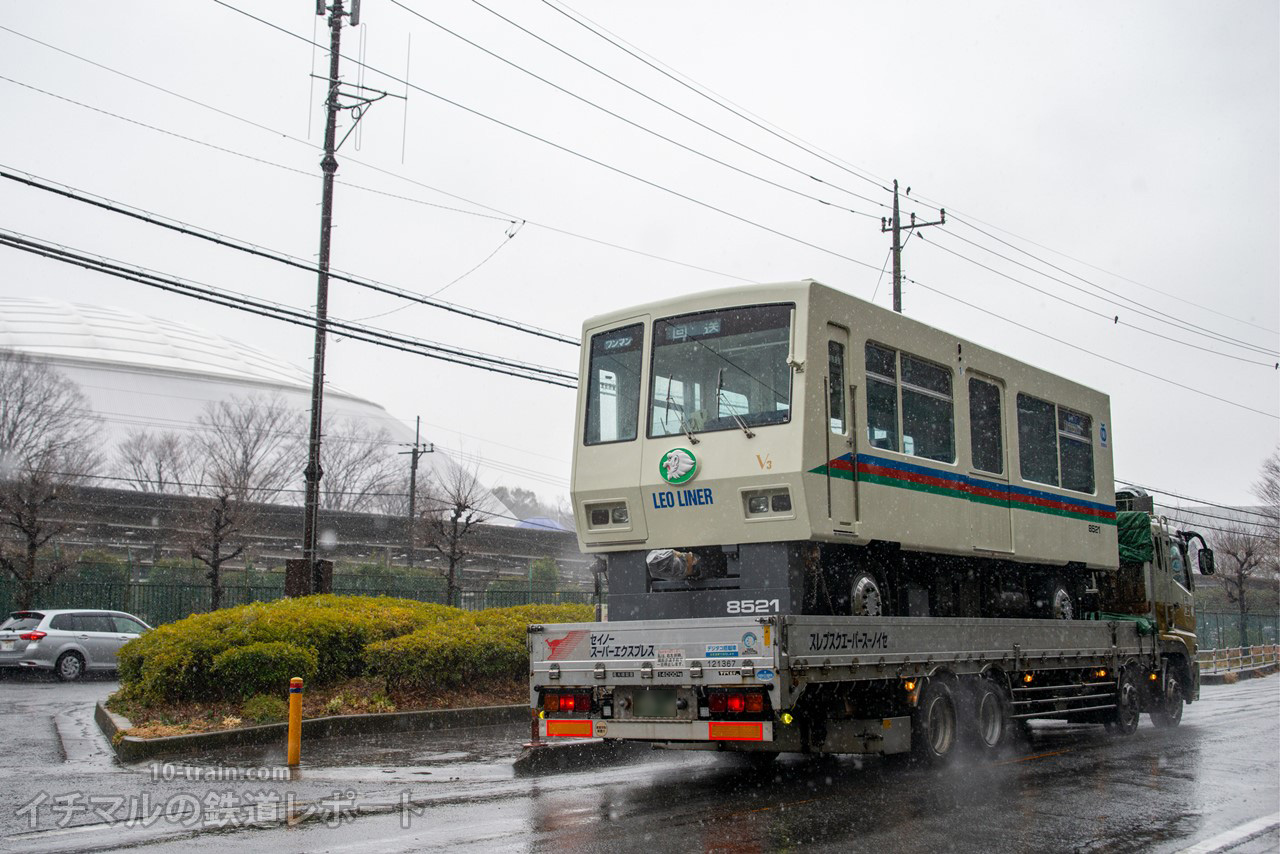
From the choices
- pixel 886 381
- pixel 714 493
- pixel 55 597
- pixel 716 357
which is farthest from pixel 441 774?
pixel 55 597

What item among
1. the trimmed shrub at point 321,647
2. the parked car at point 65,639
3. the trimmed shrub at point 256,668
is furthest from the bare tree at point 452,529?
the trimmed shrub at point 256,668

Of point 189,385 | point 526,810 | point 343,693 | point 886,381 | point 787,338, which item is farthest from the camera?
point 189,385

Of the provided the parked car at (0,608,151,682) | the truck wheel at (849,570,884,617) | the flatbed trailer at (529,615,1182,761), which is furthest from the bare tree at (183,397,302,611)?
the truck wheel at (849,570,884,617)

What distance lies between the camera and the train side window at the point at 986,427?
40.5 feet

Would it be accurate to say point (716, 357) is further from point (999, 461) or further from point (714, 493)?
point (999, 461)

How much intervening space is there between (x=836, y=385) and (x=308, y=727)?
25.3 feet

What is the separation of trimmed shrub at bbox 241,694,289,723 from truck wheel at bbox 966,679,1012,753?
777 cm

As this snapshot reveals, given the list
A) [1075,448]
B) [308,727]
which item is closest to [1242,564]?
[1075,448]

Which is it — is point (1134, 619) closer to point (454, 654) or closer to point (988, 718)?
point (988, 718)

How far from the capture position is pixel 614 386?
1127 cm

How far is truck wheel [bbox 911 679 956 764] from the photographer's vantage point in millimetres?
10758

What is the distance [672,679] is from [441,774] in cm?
312

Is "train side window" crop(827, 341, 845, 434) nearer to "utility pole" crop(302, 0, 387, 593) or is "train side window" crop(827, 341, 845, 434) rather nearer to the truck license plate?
the truck license plate

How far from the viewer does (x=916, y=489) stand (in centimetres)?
1120
